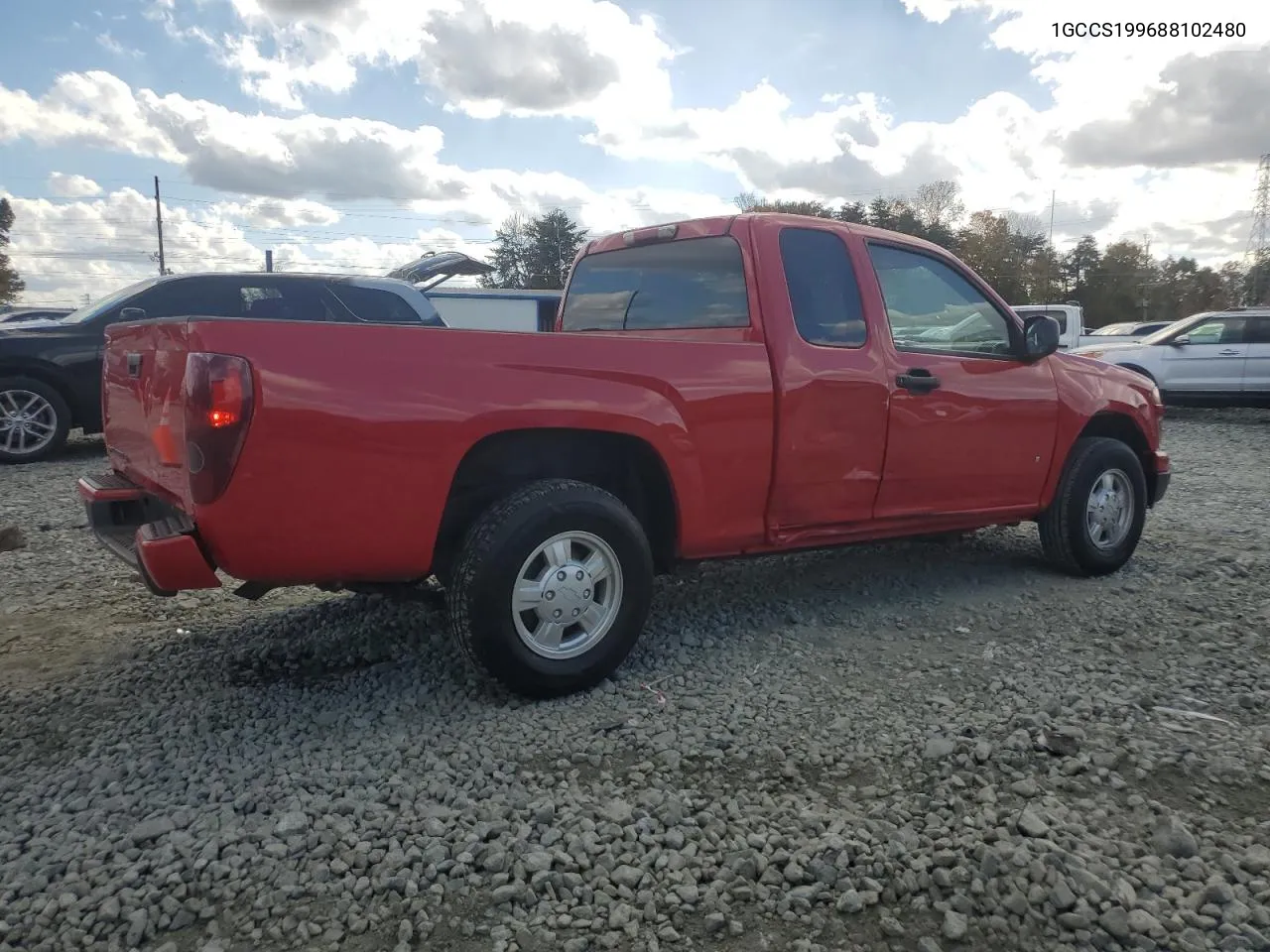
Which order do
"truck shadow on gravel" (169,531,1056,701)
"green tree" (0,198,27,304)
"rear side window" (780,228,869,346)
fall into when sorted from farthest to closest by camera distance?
1. "green tree" (0,198,27,304)
2. "rear side window" (780,228,869,346)
3. "truck shadow on gravel" (169,531,1056,701)

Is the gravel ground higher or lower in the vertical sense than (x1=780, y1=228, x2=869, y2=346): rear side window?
lower

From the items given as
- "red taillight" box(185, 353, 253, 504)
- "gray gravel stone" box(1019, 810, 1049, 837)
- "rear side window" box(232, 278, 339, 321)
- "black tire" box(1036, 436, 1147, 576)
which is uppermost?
"rear side window" box(232, 278, 339, 321)

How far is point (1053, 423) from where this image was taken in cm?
493

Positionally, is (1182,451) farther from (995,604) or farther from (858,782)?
(858,782)

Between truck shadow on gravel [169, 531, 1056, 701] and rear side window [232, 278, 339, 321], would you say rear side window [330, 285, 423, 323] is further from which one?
truck shadow on gravel [169, 531, 1056, 701]

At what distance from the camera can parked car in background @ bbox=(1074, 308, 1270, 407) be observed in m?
13.9

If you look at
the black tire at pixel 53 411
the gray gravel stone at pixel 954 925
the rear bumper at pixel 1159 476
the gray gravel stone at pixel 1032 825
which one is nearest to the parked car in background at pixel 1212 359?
the rear bumper at pixel 1159 476

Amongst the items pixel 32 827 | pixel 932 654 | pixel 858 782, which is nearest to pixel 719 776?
pixel 858 782

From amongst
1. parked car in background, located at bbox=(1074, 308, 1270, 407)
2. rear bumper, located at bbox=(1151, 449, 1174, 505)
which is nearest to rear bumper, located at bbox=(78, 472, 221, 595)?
rear bumper, located at bbox=(1151, 449, 1174, 505)

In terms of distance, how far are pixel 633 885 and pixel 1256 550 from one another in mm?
5136

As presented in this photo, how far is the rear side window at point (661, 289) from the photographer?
13.3 ft

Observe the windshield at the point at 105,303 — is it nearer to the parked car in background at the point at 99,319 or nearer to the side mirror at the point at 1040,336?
the parked car in background at the point at 99,319

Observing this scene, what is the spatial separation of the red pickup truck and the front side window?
0.05 feet

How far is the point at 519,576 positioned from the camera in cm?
323
